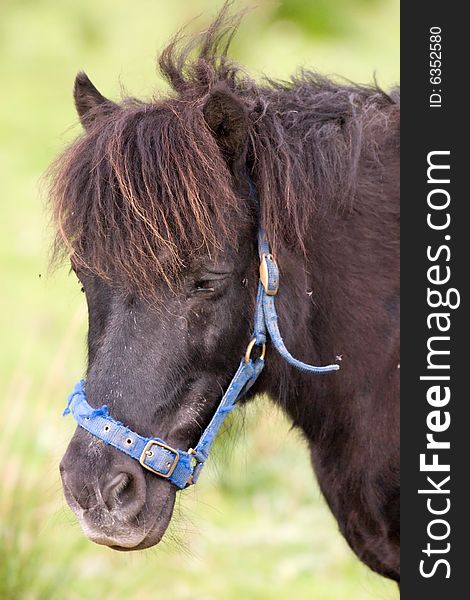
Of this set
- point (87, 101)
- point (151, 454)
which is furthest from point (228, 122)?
point (151, 454)

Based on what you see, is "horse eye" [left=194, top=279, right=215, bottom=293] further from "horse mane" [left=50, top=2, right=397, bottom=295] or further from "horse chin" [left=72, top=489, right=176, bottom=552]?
"horse chin" [left=72, top=489, right=176, bottom=552]

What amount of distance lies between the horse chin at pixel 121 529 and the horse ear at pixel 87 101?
1.41 meters

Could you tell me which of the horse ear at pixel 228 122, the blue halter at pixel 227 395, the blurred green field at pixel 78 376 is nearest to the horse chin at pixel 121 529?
the blue halter at pixel 227 395

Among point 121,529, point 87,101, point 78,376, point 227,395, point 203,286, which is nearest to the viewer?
point 121,529

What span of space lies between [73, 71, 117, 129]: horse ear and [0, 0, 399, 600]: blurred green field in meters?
0.28

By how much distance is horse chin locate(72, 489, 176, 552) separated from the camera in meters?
2.89

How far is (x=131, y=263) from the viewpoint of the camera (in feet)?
9.62

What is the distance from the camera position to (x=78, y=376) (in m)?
8.02

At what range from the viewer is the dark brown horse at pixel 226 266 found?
2.94 meters

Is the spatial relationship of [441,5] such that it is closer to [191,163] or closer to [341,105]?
[341,105]

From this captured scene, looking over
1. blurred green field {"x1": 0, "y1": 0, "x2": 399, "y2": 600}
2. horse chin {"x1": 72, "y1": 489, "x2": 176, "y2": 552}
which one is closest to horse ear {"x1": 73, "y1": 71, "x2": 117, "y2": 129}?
blurred green field {"x1": 0, "y1": 0, "x2": 399, "y2": 600}

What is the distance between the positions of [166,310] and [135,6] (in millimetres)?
12119

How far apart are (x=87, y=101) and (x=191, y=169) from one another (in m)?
0.77

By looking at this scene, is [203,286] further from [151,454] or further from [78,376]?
[78,376]
